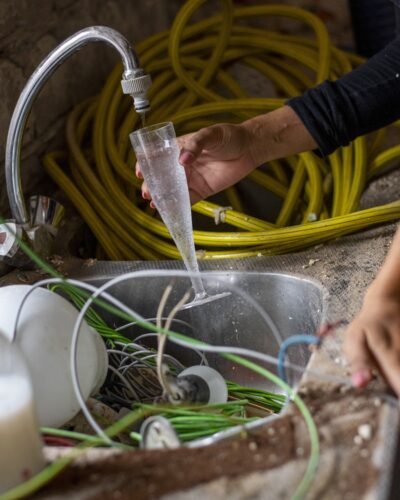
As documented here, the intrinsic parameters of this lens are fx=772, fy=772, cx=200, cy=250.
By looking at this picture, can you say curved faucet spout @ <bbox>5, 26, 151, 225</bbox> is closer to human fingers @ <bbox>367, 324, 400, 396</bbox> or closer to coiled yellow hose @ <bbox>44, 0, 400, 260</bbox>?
coiled yellow hose @ <bbox>44, 0, 400, 260</bbox>

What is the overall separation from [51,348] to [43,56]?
830 mm

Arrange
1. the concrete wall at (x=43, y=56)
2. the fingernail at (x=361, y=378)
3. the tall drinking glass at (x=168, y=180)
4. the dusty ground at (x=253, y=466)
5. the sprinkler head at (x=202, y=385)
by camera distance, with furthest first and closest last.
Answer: the concrete wall at (x=43, y=56) < the tall drinking glass at (x=168, y=180) < the sprinkler head at (x=202, y=385) < the fingernail at (x=361, y=378) < the dusty ground at (x=253, y=466)

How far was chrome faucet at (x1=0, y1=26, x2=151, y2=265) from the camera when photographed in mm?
1118

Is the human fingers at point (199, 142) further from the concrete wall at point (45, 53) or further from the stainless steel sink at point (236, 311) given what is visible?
the concrete wall at point (45, 53)

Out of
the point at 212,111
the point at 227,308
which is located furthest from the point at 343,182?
the point at 227,308

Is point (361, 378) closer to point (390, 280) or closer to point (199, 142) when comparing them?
point (390, 280)

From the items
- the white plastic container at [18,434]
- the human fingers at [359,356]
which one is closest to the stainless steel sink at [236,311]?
the human fingers at [359,356]

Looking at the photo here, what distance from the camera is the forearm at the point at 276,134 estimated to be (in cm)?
136

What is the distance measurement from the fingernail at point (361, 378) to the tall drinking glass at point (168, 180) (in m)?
0.37

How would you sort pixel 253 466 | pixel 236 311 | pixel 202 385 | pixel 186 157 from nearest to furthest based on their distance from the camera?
pixel 253 466
pixel 202 385
pixel 186 157
pixel 236 311

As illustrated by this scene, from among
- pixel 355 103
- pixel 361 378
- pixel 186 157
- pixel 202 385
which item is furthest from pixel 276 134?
pixel 361 378

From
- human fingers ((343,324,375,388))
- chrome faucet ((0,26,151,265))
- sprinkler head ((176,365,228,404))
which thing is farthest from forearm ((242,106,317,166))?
human fingers ((343,324,375,388))

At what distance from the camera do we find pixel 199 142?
1208mm

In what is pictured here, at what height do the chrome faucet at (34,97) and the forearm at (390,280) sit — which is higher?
the chrome faucet at (34,97)
